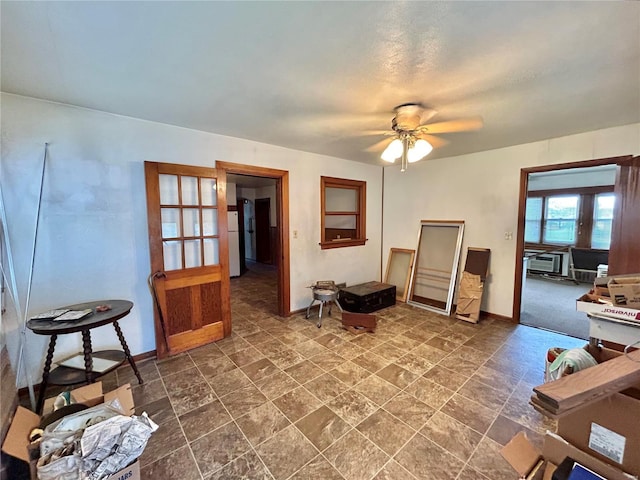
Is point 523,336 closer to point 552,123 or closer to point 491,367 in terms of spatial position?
point 491,367

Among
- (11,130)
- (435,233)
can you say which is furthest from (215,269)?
(435,233)

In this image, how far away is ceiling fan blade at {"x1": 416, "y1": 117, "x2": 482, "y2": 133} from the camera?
8.46ft

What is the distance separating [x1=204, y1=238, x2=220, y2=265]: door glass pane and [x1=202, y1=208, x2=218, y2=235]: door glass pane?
95mm

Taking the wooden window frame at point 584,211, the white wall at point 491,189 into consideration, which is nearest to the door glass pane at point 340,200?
the white wall at point 491,189

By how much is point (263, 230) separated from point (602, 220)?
27.8ft

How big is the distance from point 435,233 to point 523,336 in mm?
1896

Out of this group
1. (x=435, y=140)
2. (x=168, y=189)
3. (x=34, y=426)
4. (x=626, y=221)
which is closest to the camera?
(x=34, y=426)

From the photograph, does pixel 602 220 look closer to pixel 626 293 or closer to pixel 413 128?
pixel 626 293

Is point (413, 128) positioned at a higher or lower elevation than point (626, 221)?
higher

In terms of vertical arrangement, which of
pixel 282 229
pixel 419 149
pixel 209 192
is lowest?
pixel 282 229

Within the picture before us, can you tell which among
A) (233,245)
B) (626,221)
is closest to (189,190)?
(233,245)

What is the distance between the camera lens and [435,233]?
4508 mm

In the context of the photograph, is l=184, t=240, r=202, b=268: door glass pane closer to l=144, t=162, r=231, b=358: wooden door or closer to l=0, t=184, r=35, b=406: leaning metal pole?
l=144, t=162, r=231, b=358: wooden door

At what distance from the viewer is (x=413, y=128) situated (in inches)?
94.0
